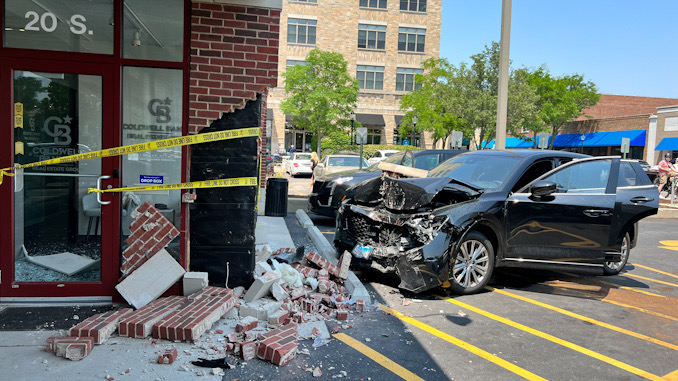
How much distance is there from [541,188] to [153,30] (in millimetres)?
5031

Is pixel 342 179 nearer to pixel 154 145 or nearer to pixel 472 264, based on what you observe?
pixel 472 264

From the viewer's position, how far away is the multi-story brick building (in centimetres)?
4741

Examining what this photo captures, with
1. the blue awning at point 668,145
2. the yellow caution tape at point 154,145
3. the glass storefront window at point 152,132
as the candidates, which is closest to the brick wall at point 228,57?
the yellow caution tape at point 154,145

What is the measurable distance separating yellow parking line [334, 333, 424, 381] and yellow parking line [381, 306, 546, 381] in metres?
0.80

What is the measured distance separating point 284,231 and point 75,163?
4.97 meters

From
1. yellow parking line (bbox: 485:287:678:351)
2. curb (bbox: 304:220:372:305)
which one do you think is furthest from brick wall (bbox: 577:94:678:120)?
yellow parking line (bbox: 485:287:678:351)

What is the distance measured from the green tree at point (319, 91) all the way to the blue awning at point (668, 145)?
2619 cm

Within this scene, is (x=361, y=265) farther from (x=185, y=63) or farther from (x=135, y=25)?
(x=135, y=25)

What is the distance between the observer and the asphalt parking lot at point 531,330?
13.1 feet

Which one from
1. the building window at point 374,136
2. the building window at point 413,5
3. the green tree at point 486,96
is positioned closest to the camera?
the green tree at point 486,96

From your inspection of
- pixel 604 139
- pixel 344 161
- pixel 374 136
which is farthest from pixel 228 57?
pixel 604 139

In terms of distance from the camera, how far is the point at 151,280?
4.94 metres

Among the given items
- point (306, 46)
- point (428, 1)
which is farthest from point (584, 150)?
point (306, 46)

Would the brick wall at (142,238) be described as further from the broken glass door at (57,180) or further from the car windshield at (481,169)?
the car windshield at (481,169)
